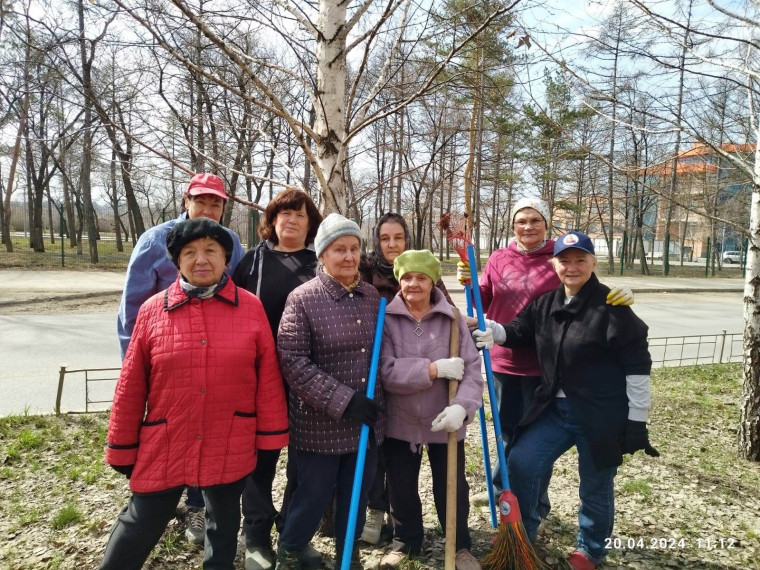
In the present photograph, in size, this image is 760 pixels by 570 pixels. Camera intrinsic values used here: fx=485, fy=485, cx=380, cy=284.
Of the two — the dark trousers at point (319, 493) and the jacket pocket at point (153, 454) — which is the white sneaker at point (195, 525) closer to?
the dark trousers at point (319, 493)

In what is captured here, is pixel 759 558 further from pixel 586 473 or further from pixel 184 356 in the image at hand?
pixel 184 356

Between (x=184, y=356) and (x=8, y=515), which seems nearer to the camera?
(x=184, y=356)

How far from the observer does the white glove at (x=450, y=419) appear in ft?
7.66

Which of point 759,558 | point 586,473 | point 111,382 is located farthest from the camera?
point 111,382

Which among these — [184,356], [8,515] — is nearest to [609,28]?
[184,356]

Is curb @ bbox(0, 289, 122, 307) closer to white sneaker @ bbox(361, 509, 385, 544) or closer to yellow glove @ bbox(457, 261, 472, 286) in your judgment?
white sneaker @ bbox(361, 509, 385, 544)

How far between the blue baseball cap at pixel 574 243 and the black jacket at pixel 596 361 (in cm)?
19

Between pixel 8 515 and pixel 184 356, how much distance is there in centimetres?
204

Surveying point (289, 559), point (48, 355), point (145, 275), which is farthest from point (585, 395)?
point (48, 355)

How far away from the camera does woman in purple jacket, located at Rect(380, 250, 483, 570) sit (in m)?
2.48

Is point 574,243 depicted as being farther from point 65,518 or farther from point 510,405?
point 65,518

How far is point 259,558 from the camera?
100 inches

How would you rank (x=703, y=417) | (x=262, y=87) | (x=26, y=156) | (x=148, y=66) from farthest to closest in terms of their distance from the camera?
(x=26, y=156) < (x=703, y=417) < (x=148, y=66) < (x=262, y=87)

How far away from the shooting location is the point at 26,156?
76.0ft
